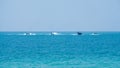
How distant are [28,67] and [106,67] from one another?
3.65 metres

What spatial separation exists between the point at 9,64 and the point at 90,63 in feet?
13.2

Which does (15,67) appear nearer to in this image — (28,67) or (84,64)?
(28,67)

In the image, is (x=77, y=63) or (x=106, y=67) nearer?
(x=106, y=67)

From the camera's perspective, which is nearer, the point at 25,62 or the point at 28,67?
the point at 28,67

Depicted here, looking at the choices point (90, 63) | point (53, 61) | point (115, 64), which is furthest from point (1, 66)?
point (115, 64)

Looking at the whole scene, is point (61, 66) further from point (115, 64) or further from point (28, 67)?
point (115, 64)

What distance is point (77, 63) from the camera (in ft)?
57.5

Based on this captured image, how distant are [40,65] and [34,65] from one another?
294 millimetres

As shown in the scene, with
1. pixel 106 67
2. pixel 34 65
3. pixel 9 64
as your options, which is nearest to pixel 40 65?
pixel 34 65

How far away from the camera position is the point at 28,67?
16391mm

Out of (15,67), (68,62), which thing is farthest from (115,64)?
(15,67)

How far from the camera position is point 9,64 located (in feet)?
56.2

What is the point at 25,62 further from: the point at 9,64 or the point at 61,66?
the point at 61,66

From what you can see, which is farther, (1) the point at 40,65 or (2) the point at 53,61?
(2) the point at 53,61
